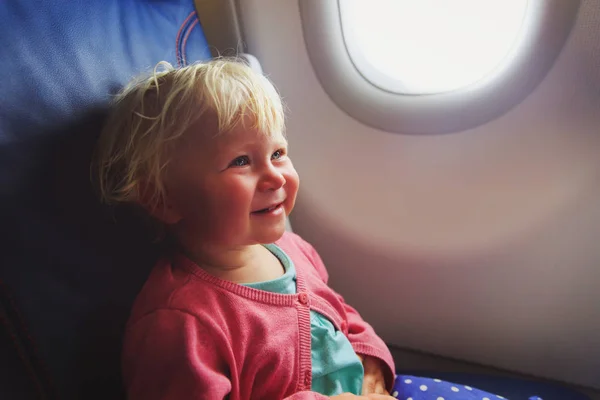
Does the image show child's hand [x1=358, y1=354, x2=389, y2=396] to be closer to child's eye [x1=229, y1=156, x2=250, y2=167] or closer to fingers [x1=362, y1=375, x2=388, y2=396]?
fingers [x1=362, y1=375, x2=388, y2=396]

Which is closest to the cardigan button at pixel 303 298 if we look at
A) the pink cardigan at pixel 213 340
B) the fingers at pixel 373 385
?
the pink cardigan at pixel 213 340

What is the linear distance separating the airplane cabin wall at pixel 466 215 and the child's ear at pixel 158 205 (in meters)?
0.54

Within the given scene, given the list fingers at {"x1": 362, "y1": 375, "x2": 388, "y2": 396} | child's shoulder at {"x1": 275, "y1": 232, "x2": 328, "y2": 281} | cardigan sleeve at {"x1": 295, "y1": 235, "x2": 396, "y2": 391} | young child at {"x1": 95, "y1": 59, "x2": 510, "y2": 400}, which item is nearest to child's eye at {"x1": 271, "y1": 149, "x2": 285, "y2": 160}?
young child at {"x1": 95, "y1": 59, "x2": 510, "y2": 400}

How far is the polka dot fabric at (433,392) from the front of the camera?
92 centimetres

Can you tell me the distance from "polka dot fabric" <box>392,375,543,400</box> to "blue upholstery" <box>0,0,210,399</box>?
54 cm

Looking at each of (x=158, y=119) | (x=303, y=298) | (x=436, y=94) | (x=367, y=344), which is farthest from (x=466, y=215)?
(x=158, y=119)

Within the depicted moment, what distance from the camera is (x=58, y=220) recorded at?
665 mm

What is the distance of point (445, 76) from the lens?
115cm

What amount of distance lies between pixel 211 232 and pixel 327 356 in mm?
296

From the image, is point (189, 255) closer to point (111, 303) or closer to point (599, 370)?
point (111, 303)

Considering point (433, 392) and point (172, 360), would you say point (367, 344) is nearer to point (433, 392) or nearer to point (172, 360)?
point (433, 392)

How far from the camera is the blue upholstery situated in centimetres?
61

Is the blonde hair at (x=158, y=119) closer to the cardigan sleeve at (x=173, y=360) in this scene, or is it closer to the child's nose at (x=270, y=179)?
the child's nose at (x=270, y=179)

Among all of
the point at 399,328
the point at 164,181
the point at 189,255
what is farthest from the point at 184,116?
the point at 399,328
